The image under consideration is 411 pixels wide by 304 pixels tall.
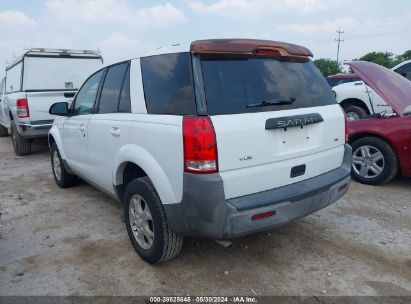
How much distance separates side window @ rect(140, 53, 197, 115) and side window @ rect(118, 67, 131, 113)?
0.27m

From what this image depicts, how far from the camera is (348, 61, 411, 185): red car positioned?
14.6ft

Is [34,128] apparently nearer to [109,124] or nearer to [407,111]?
[109,124]

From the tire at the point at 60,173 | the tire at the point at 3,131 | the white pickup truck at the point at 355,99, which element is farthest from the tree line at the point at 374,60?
the tire at the point at 60,173

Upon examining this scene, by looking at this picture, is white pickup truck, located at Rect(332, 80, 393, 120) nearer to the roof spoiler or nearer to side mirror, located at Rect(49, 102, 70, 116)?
the roof spoiler

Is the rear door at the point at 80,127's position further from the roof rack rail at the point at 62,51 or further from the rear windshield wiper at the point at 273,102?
the roof rack rail at the point at 62,51

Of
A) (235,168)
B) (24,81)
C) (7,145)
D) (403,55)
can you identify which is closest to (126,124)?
(235,168)

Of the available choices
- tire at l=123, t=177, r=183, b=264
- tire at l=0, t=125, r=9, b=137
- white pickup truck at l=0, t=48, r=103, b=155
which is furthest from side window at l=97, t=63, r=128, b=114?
tire at l=0, t=125, r=9, b=137

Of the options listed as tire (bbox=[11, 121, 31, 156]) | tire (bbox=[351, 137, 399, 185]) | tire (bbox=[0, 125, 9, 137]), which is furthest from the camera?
tire (bbox=[0, 125, 9, 137])

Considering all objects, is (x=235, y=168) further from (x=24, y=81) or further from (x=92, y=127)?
(x=24, y=81)

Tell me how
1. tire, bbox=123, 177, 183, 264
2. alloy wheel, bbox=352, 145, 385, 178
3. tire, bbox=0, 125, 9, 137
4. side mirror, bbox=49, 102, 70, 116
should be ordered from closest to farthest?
tire, bbox=123, 177, 183, 264 → side mirror, bbox=49, 102, 70, 116 → alloy wheel, bbox=352, 145, 385, 178 → tire, bbox=0, 125, 9, 137

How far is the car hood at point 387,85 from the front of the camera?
171 inches

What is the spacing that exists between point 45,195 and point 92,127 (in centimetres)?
187

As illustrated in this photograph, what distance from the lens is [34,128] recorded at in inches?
270

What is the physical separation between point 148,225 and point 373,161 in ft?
11.5
